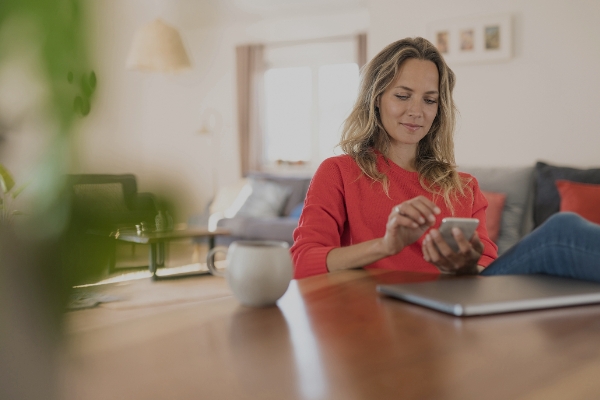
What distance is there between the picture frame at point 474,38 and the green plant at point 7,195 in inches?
170

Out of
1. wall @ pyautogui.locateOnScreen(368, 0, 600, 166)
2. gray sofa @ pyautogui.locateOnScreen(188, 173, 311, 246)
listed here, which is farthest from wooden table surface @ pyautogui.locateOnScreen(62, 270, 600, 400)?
gray sofa @ pyautogui.locateOnScreen(188, 173, 311, 246)

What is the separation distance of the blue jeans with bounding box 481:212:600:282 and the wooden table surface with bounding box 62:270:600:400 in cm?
10

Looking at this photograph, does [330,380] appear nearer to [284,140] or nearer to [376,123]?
[376,123]

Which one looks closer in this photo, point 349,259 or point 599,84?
point 349,259

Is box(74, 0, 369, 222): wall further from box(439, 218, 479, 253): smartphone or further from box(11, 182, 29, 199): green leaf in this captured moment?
box(439, 218, 479, 253): smartphone

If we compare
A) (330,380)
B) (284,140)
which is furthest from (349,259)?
(284,140)

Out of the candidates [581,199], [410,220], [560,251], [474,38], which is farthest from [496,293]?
[474,38]

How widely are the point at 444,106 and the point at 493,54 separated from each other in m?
2.53

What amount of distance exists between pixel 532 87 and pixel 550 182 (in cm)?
71

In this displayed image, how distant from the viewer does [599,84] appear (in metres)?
4.00

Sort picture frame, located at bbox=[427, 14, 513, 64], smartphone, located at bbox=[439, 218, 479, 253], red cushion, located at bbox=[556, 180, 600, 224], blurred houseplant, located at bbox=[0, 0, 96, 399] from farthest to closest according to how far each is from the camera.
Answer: picture frame, located at bbox=[427, 14, 513, 64]
red cushion, located at bbox=[556, 180, 600, 224]
smartphone, located at bbox=[439, 218, 479, 253]
blurred houseplant, located at bbox=[0, 0, 96, 399]

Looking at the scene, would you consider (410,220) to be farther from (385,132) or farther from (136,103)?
(136,103)

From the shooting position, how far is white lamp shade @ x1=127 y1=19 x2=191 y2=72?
262 millimetres

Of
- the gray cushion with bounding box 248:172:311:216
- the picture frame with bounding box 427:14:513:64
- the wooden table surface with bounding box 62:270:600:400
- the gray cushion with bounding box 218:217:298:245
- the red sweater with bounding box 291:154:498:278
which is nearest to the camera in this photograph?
the wooden table surface with bounding box 62:270:600:400
